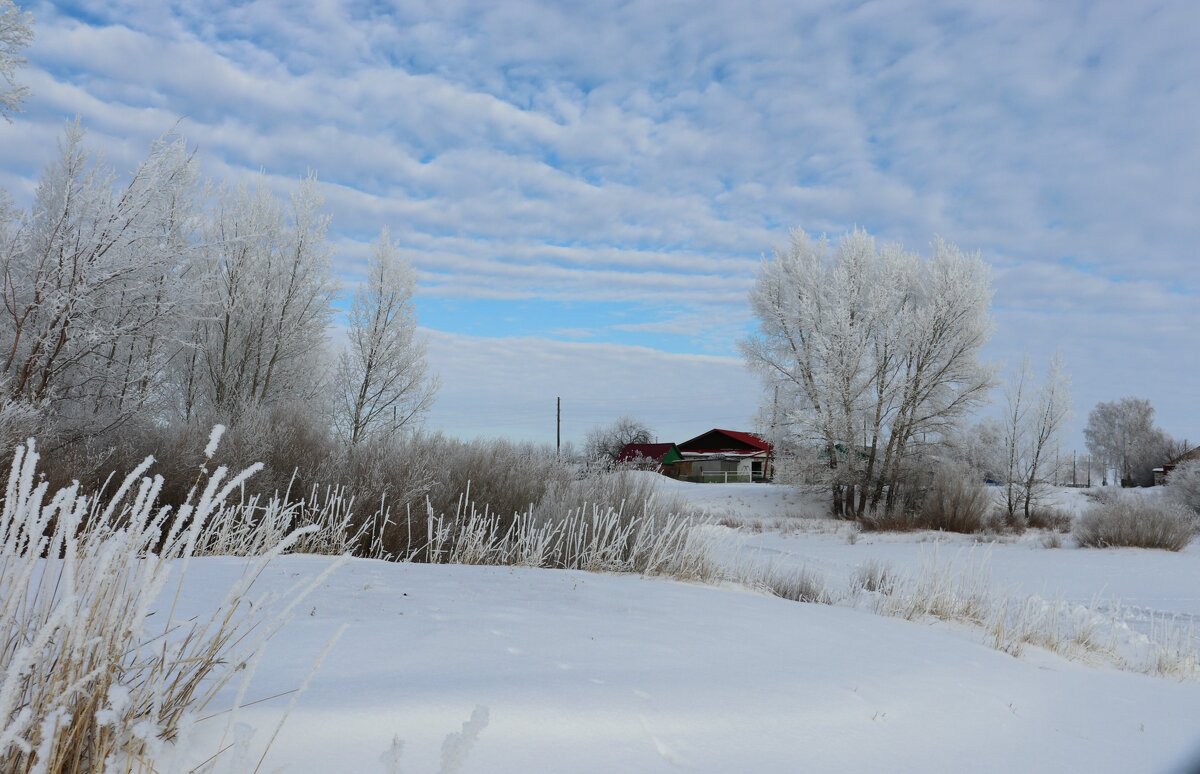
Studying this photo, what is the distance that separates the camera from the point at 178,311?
33.9 ft

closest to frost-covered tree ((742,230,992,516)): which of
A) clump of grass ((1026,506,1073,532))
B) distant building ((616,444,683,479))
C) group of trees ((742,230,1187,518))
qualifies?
group of trees ((742,230,1187,518))

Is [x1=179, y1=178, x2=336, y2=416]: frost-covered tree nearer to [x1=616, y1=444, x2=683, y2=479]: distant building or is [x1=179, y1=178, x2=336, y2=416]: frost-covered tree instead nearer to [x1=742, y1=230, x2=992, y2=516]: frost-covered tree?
[x1=742, y1=230, x2=992, y2=516]: frost-covered tree

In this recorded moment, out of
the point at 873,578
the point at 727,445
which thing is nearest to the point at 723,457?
the point at 727,445

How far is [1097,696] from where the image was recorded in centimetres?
442

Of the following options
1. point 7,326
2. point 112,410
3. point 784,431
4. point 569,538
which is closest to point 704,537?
point 569,538

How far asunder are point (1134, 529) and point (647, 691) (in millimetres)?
17349

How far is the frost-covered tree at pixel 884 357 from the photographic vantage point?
23672mm

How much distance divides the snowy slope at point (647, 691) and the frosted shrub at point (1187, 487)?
2325cm

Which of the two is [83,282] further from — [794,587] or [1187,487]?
[1187,487]

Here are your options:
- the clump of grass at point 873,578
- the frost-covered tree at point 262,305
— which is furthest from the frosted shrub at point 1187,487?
the frost-covered tree at point 262,305

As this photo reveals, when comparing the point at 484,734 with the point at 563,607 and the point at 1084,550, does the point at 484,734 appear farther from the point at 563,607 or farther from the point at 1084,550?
the point at 1084,550

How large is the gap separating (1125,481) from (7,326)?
226 feet

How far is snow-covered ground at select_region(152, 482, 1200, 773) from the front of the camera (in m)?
2.12

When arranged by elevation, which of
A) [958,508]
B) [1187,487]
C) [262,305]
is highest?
[262,305]
